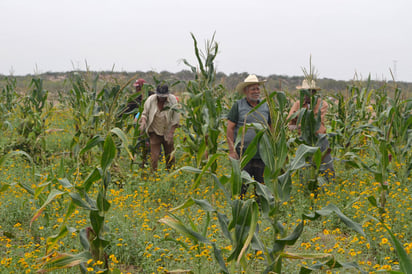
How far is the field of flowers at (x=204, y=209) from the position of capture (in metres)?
3.30

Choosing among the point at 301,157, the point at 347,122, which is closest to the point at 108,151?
the point at 301,157

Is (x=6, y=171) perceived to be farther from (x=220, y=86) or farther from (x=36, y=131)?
(x=220, y=86)

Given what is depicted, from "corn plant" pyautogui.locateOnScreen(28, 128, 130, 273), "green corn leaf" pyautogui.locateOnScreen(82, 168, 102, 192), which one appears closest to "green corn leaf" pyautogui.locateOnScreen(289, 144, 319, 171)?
"corn plant" pyautogui.locateOnScreen(28, 128, 130, 273)

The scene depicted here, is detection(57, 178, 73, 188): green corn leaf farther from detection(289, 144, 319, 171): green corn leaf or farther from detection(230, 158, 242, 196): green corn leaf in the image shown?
detection(289, 144, 319, 171): green corn leaf

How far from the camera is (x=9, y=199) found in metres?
5.83

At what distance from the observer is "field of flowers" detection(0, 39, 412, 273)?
3.30 m

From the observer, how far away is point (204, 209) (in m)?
3.27

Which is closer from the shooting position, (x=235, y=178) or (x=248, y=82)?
(x=235, y=178)

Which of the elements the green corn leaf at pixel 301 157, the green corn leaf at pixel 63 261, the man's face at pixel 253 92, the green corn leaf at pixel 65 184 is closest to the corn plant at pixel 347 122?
the man's face at pixel 253 92

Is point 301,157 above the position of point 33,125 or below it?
above

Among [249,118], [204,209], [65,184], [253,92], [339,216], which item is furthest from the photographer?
[253,92]

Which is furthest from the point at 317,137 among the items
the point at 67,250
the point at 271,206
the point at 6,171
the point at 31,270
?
the point at 6,171

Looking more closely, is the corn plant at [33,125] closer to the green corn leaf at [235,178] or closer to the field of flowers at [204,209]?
the field of flowers at [204,209]

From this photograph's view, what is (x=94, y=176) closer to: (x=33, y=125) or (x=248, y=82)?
(x=248, y=82)
